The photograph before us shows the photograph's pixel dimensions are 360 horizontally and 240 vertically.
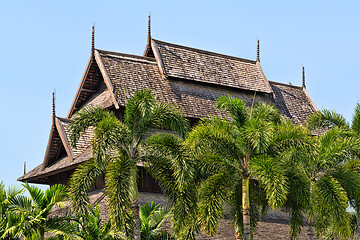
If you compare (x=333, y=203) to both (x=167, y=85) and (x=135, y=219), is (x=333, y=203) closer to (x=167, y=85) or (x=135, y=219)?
(x=135, y=219)

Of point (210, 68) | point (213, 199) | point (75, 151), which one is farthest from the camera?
point (210, 68)

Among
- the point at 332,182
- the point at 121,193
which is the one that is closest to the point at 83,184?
→ the point at 121,193

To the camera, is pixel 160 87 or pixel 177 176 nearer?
pixel 177 176

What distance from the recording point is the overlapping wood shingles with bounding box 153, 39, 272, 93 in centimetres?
3145

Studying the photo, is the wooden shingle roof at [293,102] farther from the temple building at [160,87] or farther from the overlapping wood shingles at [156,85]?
the overlapping wood shingles at [156,85]

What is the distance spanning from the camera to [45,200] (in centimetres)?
1981

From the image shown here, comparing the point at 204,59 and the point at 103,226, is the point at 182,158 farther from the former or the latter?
the point at 204,59

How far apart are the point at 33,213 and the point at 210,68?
15.4 m

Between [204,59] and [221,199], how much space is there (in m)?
13.0

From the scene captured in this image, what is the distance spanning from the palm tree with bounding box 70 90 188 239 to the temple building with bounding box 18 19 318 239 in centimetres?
602

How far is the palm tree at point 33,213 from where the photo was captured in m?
18.9

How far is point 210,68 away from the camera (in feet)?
107

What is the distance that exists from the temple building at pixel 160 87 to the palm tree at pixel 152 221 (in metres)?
2.88

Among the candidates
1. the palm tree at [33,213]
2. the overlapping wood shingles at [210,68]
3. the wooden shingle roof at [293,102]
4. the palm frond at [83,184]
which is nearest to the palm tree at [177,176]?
the palm frond at [83,184]
